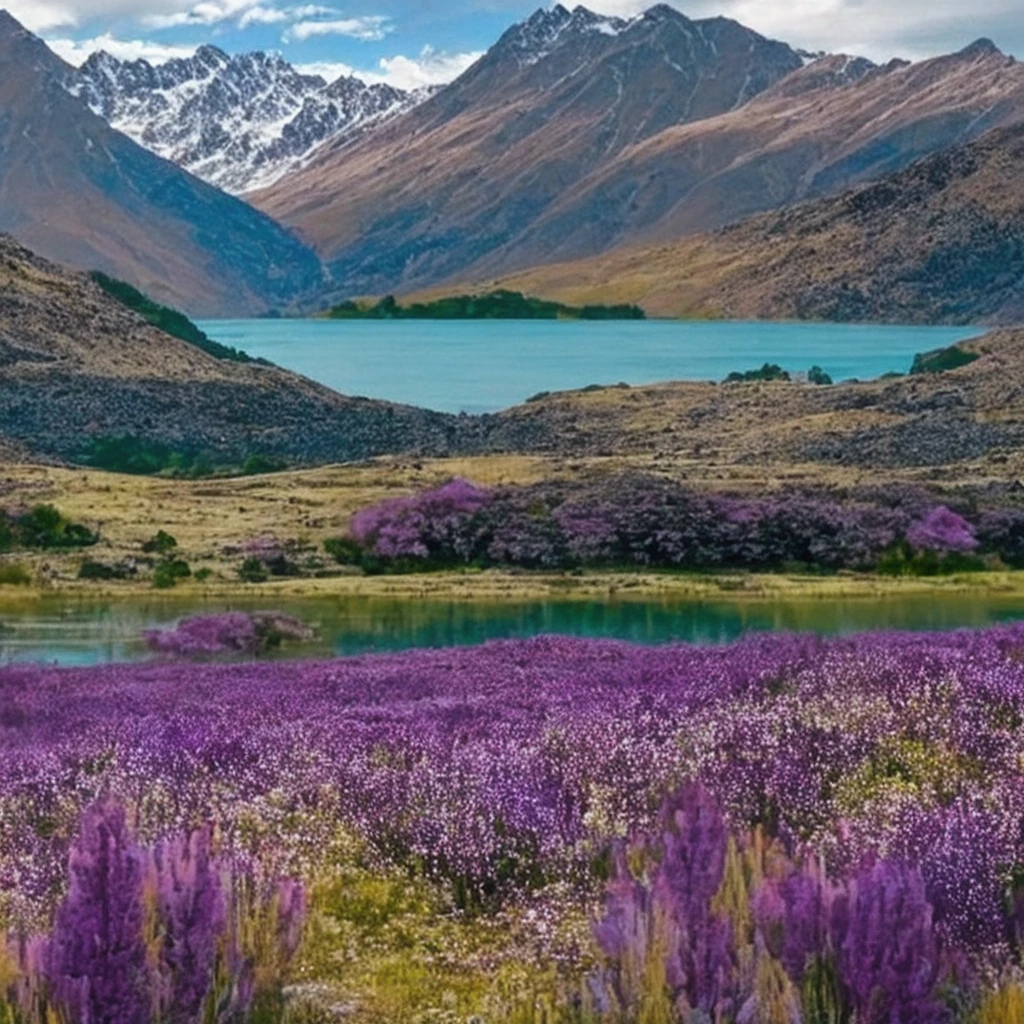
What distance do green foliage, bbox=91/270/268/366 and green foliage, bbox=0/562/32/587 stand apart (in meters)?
66.0

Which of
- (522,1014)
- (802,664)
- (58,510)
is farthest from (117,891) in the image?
(58,510)

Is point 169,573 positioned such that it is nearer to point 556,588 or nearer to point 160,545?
point 160,545

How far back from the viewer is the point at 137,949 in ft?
20.5

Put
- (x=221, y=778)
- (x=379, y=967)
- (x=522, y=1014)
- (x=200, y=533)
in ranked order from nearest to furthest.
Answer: (x=522, y=1014) → (x=379, y=967) → (x=221, y=778) → (x=200, y=533)

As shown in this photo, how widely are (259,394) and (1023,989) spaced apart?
8656 cm

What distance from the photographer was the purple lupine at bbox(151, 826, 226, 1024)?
638 centimetres

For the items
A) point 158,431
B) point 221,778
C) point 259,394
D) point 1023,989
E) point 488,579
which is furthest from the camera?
point 259,394

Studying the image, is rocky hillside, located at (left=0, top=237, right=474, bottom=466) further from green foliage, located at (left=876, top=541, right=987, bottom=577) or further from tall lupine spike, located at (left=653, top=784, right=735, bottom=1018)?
tall lupine spike, located at (left=653, top=784, right=735, bottom=1018)

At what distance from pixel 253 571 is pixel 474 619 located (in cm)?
965

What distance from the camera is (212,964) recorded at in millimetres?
6617

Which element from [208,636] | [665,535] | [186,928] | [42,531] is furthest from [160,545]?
[186,928]

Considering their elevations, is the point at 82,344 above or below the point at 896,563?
above

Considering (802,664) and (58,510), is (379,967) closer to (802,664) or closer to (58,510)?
(802,664)

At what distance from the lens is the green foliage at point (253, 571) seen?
141 feet
